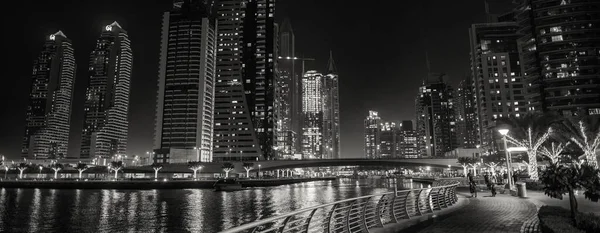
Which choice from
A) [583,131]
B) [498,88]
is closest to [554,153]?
[583,131]

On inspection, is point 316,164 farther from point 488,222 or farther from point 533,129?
point 488,222

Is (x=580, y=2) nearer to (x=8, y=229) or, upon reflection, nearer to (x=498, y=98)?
(x=498, y=98)

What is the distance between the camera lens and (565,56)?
440 feet

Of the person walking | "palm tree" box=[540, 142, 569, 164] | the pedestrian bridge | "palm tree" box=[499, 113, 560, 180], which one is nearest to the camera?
the person walking

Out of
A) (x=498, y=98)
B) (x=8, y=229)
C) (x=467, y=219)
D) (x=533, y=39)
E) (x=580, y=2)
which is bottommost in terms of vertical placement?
(x=8, y=229)

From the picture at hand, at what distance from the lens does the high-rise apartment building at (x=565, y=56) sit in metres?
129

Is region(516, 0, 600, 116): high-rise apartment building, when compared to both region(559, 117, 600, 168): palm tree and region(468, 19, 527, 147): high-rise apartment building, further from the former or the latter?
region(559, 117, 600, 168): palm tree

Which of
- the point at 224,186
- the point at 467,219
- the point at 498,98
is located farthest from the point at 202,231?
the point at 498,98

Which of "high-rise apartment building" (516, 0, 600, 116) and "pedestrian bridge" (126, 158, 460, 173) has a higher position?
"high-rise apartment building" (516, 0, 600, 116)

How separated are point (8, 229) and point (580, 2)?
559 ft

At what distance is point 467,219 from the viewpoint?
1759 cm

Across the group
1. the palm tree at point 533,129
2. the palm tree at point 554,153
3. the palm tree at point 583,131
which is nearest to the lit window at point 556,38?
the palm tree at point 554,153

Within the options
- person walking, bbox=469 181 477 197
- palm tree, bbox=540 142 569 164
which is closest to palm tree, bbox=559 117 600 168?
palm tree, bbox=540 142 569 164

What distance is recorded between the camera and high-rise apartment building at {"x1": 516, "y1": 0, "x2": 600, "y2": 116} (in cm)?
12888
